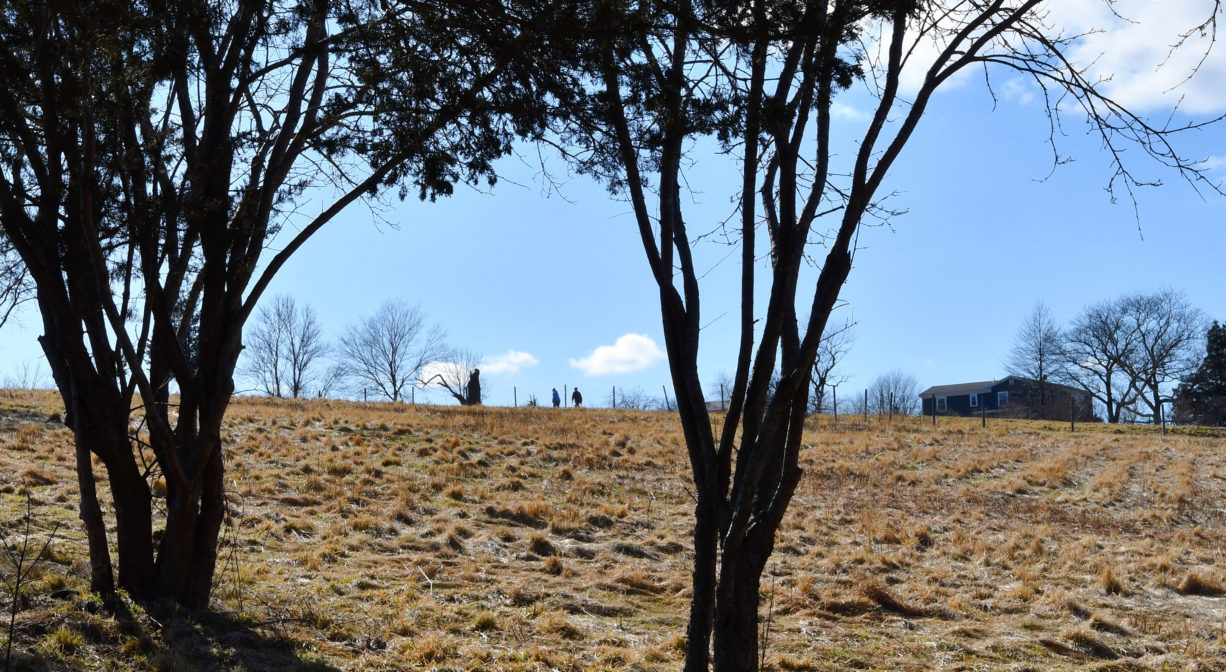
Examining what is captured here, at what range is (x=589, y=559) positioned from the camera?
11883mm

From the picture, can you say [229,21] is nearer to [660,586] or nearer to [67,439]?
[660,586]

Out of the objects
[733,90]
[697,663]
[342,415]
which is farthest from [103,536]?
[342,415]

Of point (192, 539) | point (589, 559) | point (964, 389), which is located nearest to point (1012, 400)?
point (964, 389)

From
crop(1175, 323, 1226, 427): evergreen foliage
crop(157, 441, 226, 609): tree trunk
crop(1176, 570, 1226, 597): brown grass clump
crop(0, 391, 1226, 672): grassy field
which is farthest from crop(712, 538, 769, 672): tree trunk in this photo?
crop(1175, 323, 1226, 427): evergreen foliage

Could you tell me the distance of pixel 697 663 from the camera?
4957 mm

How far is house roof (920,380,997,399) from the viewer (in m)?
73.2

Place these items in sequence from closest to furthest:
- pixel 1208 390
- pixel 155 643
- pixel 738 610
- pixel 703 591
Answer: pixel 738 610 → pixel 703 591 → pixel 155 643 → pixel 1208 390

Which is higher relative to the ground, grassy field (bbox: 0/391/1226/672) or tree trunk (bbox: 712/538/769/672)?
tree trunk (bbox: 712/538/769/672)

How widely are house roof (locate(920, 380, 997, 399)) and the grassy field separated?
51791 mm

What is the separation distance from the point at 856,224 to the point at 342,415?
20.0 m

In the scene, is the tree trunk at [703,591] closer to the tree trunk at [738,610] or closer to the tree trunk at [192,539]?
the tree trunk at [738,610]

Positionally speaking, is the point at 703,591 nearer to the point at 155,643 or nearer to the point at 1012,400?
the point at 155,643

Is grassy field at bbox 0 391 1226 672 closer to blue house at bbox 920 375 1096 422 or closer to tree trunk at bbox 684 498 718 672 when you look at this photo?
tree trunk at bbox 684 498 718 672

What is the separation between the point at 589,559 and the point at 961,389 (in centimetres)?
7132
